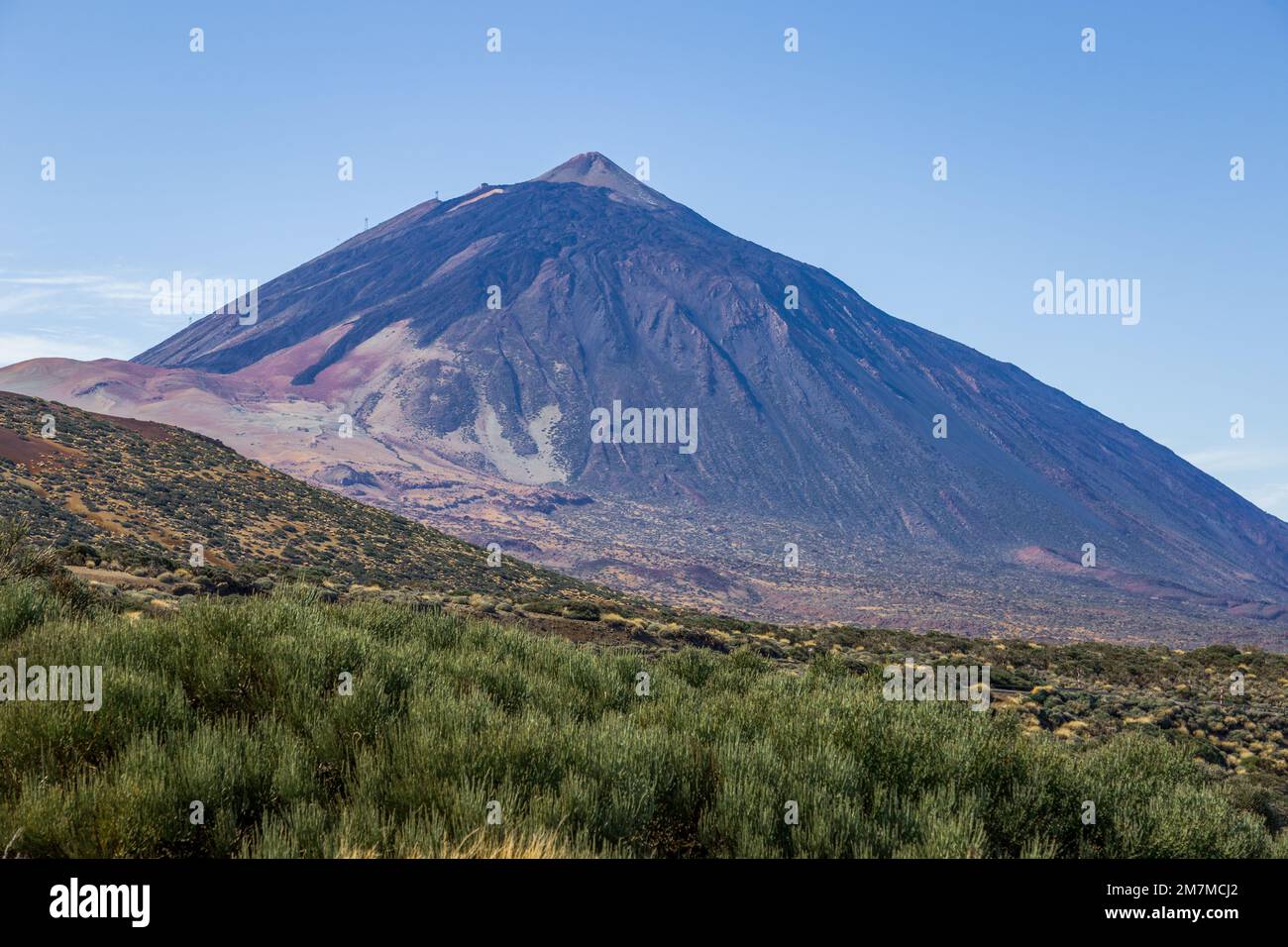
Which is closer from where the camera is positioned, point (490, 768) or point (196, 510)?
point (490, 768)

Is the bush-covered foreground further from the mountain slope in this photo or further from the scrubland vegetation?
the mountain slope

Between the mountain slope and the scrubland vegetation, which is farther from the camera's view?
the mountain slope

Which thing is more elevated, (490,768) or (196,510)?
(196,510)

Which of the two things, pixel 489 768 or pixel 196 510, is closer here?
pixel 489 768

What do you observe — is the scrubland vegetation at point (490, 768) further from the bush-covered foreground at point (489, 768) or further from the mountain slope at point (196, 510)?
the mountain slope at point (196, 510)

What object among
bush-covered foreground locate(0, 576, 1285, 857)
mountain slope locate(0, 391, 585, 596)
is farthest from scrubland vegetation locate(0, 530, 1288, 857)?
mountain slope locate(0, 391, 585, 596)

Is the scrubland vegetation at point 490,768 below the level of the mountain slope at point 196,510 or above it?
below

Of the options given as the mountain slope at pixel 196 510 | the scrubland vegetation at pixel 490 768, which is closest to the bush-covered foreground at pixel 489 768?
the scrubland vegetation at pixel 490 768

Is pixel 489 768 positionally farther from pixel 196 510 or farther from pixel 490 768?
pixel 196 510

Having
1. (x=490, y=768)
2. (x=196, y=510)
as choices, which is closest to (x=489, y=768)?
(x=490, y=768)
